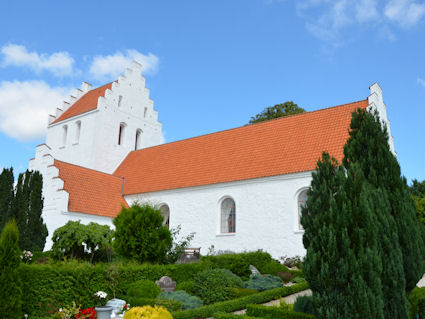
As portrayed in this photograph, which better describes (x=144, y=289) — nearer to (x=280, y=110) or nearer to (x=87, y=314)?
(x=87, y=314)

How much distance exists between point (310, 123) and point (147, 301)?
1347 centimetres

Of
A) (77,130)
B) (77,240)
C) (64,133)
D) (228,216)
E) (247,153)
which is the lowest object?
(77,240)

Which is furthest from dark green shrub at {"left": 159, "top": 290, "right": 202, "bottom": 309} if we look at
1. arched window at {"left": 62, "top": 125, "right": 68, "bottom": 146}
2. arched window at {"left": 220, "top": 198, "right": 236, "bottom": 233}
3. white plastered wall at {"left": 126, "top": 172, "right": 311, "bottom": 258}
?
arched window at {"left": 62, "top": 125, "right": 68, "bottom": 146}

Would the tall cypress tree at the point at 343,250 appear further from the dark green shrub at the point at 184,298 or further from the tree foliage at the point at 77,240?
the tree foliage at the point at 77,240

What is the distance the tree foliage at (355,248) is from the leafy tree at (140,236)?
23.0 feet

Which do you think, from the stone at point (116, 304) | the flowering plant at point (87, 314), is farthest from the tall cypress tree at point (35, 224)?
Result: the flowering plant at point (87, 314)

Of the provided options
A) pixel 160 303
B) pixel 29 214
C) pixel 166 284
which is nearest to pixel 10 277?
pixel 160 303

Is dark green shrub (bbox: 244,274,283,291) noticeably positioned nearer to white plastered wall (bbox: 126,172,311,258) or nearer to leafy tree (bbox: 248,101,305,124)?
white plastered wall (bbox: 126,172,311,258)

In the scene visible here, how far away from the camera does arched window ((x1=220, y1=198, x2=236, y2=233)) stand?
19219 mm

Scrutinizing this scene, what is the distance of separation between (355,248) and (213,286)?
5578mm

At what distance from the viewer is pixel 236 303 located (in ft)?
32.8

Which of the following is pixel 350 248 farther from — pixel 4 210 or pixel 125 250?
pixel 4 210

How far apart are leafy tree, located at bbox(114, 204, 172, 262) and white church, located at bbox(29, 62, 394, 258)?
16.8ft

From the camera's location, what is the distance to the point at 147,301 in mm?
9531
